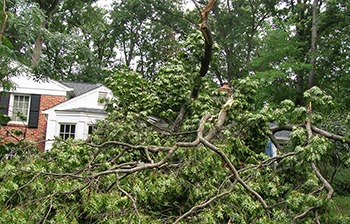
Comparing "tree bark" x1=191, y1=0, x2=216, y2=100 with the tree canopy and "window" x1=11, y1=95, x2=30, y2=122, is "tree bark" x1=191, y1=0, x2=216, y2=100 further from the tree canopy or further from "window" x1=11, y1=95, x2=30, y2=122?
"window" x1=11, y1=95, x2=30, y2=122

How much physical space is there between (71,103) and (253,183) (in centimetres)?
1100

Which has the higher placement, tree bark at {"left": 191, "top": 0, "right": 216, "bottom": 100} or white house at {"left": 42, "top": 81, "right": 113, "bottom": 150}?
tree bark at {"left": 191, "top": 0, "right": 216, "bottom": 100}

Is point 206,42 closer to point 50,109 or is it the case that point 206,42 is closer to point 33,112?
point 50,109

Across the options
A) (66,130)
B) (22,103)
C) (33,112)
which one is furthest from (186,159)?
(22,103)

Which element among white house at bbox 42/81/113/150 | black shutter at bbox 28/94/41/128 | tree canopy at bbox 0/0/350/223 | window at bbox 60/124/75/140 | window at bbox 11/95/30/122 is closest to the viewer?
tree canopy at bbox 0/0/350/223

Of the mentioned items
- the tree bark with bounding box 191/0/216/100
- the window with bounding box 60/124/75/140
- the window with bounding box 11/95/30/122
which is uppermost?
the tree bark with bounding box 191/0/216/100

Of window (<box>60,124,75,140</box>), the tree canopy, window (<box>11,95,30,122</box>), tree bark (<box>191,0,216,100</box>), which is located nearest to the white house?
window (<box>60,124,75,140</box>)

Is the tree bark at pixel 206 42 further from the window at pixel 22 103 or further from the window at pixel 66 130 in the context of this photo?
the window at pixel 22 103

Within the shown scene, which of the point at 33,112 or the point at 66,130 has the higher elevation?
the point at 33,112

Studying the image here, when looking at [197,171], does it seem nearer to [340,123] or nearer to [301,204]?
[301,204]

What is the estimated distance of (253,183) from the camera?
3629 mm

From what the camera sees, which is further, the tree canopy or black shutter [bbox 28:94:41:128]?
black shutter [bbox 28:94:41:128]

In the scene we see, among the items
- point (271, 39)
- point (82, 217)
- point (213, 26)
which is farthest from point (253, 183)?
point (213, 26)

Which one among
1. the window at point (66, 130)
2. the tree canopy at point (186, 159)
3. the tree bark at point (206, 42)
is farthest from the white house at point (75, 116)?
the tree bark at point (206, 42)
